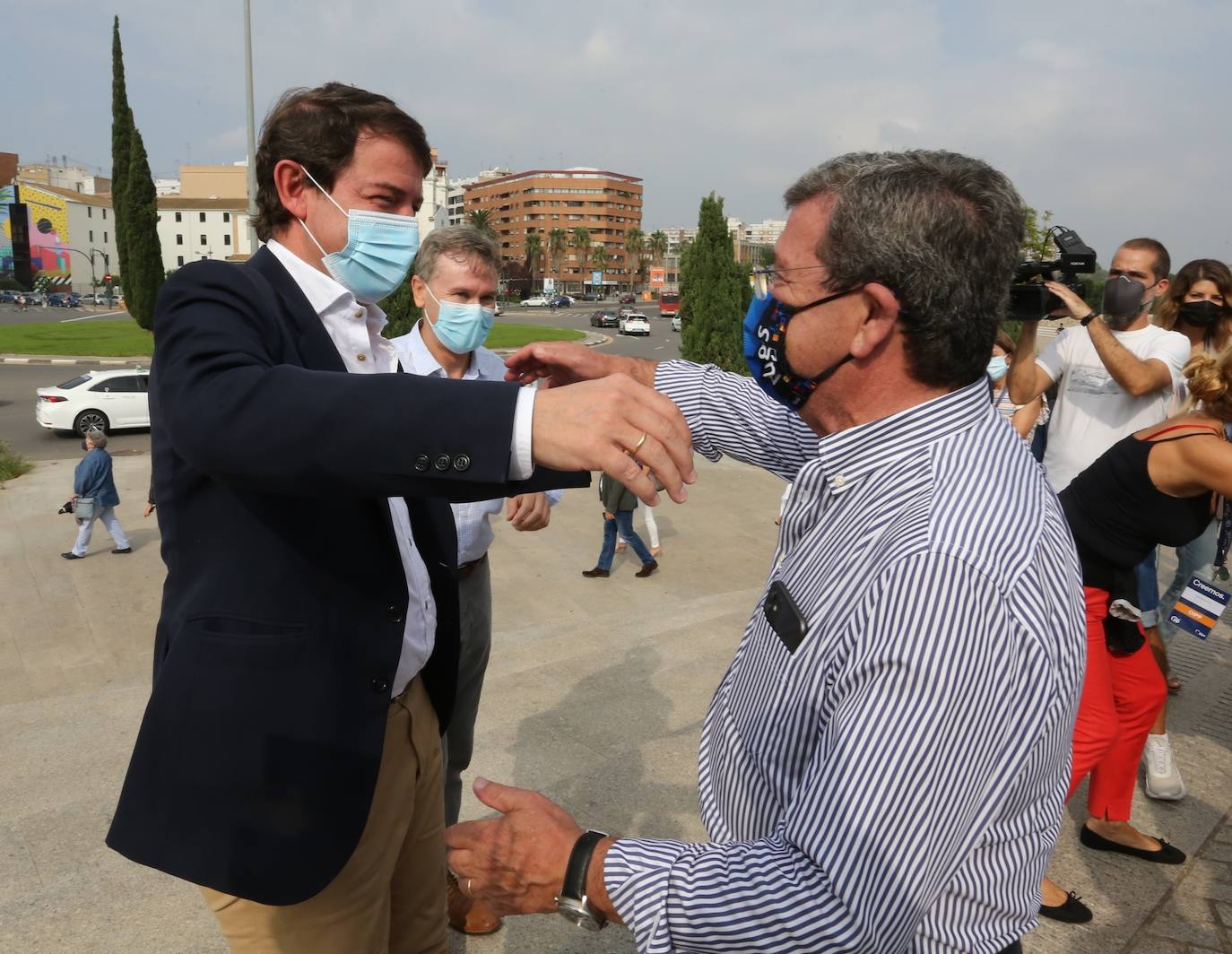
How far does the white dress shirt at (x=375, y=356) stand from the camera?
1772 mm

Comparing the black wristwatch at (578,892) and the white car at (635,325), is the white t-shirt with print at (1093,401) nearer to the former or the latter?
the black wristwatch at (578,892)

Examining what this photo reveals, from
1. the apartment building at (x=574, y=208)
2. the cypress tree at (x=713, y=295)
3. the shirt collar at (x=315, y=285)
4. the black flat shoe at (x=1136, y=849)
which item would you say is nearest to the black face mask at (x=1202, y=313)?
the black flat shoe at (x=1136, y=849)

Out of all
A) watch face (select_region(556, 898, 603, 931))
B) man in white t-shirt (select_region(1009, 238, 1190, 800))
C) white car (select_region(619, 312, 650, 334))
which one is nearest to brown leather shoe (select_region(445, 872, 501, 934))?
watch face (select_region(556, 898, 603, 931))

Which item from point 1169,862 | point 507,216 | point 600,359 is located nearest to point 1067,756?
point 600,359

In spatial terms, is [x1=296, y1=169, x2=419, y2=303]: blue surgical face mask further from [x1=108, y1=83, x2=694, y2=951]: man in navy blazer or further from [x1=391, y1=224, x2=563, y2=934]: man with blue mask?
[x1=391, y1=224, x2=563, y2=934]: man with blue mask

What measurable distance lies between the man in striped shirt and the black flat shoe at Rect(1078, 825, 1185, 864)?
2.64m

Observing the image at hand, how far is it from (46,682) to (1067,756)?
20.5 ft

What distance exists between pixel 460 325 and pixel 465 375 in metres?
0.20

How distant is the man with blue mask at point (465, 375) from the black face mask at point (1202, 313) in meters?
3.80

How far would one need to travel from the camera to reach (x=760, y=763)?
1542 millimetres

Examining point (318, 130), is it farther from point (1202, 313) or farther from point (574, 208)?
point (574, 208)

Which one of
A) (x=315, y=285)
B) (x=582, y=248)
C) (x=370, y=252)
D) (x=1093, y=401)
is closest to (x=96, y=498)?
(x=370, y=252)

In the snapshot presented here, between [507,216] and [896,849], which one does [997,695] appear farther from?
[507,216]

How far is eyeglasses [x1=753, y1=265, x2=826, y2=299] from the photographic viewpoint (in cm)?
162
